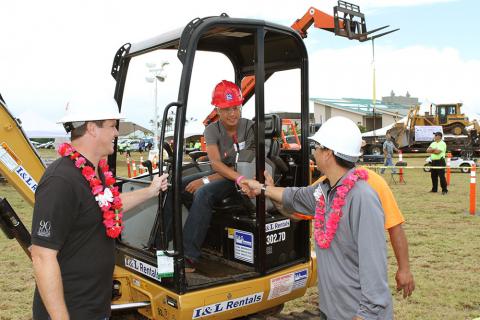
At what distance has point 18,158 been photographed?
395 cm

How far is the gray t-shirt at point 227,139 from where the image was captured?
160 inches

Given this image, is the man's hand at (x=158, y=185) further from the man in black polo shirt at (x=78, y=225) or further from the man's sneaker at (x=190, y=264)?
the man's sneaker at (x=190, y=264)

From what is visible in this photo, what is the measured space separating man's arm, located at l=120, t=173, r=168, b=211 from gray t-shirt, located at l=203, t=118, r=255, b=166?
3.60ft

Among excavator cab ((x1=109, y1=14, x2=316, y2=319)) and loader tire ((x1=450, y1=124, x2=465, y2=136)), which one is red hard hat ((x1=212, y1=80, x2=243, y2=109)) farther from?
loader tire ((x1=450, y1=124, x2=465, y2=136))

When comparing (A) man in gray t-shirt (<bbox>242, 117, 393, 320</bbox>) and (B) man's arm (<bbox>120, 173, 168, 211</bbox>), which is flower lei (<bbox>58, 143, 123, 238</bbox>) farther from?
(A) man in gray t-shirt (<bbox>242, 117, 393, 320</bbox>)

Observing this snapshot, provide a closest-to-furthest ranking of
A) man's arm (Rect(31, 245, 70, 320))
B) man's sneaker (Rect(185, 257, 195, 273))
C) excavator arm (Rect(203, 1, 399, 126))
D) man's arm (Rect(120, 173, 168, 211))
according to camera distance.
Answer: man's arm (Rect(31, 245, 70, 320)), man's arm (Rect(120, 173, 168, 211)), man's sneaker (Rect(185, 257, 195, 273)), excavator arm (Rect(203, 1, 399, 126))

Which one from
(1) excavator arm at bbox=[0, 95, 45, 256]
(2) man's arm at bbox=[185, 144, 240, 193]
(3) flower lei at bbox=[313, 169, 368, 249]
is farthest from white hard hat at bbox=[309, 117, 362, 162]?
(1) excavator arm at bbox=[0, 95, 45, 256]

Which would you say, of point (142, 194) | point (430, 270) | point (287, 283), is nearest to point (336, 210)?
point (142, 194)

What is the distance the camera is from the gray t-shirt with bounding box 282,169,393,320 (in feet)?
7.39

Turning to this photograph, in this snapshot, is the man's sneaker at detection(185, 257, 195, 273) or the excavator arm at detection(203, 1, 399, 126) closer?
the man's sneaker at detection(185, 257, 195, 273)

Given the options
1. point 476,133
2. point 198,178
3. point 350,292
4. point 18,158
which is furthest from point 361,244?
point 476,133

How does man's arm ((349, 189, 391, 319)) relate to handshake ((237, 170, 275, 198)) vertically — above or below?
below

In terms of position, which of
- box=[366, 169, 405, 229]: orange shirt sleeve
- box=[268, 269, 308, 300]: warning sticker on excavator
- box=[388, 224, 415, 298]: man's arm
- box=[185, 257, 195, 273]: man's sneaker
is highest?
box=[366, 169, 405, 229]: orange shirt sleeve

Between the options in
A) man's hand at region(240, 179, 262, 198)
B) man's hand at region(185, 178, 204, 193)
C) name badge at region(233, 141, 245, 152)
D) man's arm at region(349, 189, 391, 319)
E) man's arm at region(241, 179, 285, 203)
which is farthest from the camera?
man's hand at region(185, 178, 204, 193)
